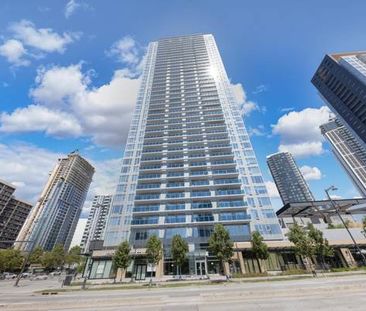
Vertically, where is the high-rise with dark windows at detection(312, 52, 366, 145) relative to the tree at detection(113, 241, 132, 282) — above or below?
above

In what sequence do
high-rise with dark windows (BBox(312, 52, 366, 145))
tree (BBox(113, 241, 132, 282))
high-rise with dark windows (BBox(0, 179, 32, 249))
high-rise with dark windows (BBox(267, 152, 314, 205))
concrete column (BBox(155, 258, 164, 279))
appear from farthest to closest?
high-rise with dark windows (BBox(267, 152, 314, 205))
high-rise with dark windows (BBox(0, 179, 32, 249))
high-rise with dark windows (BBox(312, 52, 366, 145))
concrete column (BBox(155, 258, 164, 279))
tree (BBox(113, 241, 132, 282))

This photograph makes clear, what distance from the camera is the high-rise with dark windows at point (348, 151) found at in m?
128

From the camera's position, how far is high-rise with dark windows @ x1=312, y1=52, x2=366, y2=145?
8700 centimetres

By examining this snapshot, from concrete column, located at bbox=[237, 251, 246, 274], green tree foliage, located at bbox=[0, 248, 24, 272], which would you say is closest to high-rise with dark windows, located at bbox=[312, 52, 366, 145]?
concrete column, located at bbox=[237, 251, 246, 274]

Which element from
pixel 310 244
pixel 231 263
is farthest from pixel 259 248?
pixel 310 244

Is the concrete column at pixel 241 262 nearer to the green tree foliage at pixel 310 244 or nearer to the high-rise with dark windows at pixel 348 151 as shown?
the green tree foliage at pixel 310 244

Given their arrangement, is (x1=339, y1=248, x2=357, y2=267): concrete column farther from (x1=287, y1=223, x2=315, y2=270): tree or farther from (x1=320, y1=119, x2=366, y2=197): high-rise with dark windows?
(x1=320, y1=119, x2=366, y2=197): high-rise with dark windows

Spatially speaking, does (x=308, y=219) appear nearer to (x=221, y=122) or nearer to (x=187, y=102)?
(x=221, y=122)

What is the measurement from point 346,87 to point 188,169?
91.1 m

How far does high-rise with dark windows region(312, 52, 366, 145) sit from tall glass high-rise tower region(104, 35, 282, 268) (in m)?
58.1

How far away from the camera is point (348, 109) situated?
94188 millimetres

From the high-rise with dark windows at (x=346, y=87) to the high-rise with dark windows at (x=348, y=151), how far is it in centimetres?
3051

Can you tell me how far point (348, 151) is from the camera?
142 meters

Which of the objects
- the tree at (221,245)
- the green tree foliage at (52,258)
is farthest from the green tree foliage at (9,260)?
the tree at (221,245)
